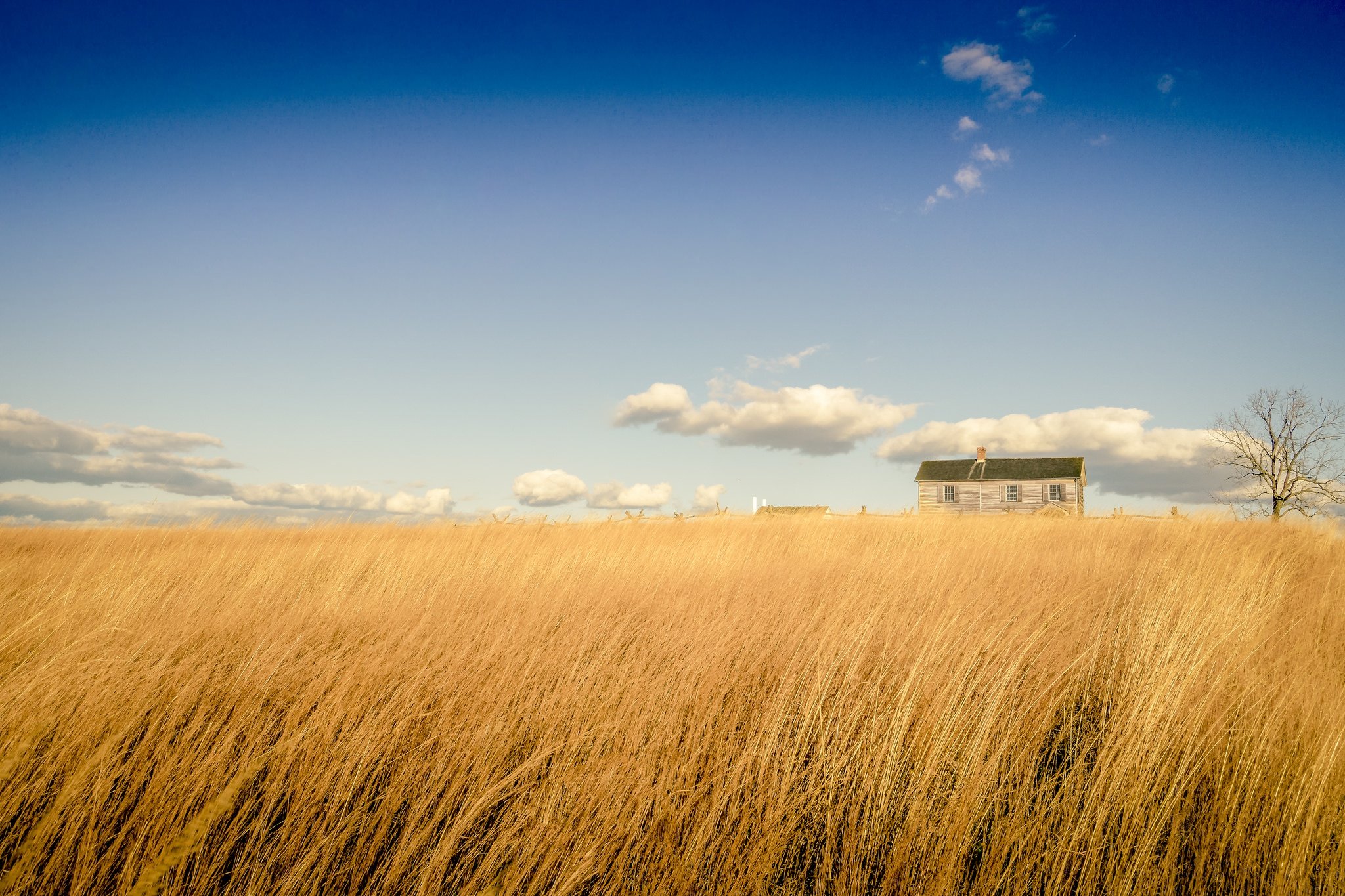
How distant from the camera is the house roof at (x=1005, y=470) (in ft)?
110

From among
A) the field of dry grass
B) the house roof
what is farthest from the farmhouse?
the field of dry grass

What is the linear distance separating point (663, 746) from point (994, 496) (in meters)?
36.4

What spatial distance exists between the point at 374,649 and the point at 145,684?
3.79 feet

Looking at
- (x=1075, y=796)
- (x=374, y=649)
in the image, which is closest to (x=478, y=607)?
(x=374, y=649)

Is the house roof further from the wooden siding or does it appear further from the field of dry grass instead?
the field of dry grass

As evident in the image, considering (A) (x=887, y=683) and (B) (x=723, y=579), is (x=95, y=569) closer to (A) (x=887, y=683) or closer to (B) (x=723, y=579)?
(B) (x=723, y=579)

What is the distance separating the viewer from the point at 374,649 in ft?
13.4

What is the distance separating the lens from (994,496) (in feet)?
113

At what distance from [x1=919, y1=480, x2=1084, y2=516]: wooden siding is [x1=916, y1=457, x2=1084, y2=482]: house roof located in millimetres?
227

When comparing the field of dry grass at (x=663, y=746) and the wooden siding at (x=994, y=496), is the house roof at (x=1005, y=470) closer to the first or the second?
the wooden siding at (x=994, y=496)

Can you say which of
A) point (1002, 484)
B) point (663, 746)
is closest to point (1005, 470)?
point (1002, 484)

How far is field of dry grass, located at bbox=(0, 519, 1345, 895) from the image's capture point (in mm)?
2230

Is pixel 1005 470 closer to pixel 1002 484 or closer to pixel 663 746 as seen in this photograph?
pixel 1002 484

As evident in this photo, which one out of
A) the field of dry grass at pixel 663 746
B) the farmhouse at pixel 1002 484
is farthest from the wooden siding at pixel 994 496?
the field of dry grass at pixel 663 746
